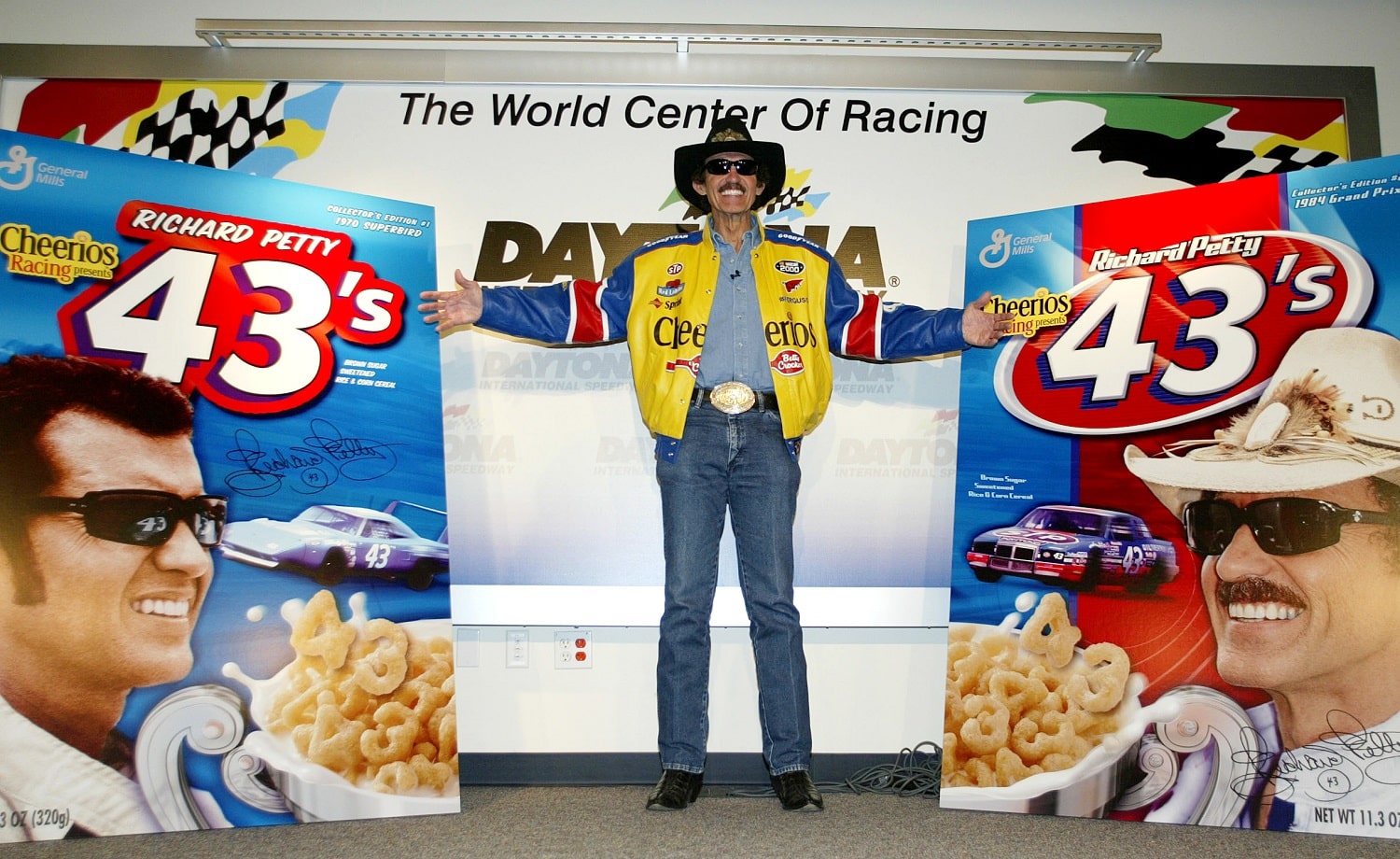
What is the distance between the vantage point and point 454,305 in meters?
2.66

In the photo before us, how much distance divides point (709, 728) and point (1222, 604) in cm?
155

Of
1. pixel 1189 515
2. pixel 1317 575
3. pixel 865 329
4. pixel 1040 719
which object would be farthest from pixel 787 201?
pixel 1317 575

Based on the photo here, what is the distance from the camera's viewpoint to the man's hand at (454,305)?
2.64 m

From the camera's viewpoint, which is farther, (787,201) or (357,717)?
(787,201)

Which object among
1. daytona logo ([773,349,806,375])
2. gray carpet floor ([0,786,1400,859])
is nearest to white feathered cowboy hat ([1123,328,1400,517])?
gray carpet floor ([0,786,1400,859])

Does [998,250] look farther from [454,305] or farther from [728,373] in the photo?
[454,305]

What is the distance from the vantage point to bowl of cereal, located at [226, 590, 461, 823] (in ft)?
8.20

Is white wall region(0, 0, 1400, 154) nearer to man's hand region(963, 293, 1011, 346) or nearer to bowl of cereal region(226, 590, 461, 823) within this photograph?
man's hand region(963, 293, 1011, 346)

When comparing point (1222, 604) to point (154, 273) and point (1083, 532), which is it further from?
point (154, 273)

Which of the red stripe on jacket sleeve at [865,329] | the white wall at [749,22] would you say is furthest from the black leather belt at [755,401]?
the white wall at [749,22]

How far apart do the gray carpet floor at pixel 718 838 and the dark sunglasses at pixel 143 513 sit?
770 millimetres

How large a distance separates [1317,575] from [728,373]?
5.48ft

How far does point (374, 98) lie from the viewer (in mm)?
3086

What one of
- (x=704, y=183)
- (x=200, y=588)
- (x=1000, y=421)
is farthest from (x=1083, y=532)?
(x=200, y=588)
